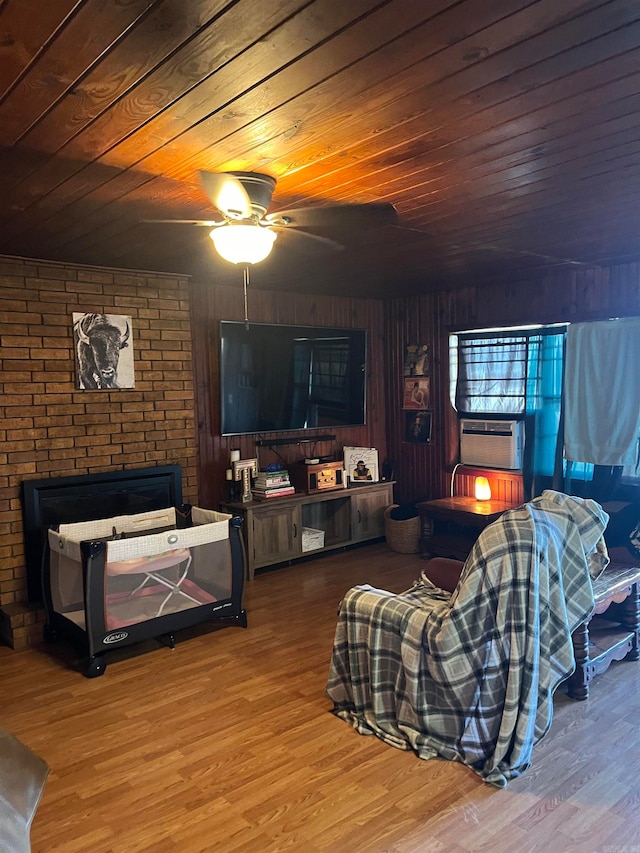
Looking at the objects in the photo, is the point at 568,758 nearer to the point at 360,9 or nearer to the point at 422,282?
the point at 360,9

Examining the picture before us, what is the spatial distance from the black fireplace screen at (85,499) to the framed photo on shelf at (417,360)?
8.27ft

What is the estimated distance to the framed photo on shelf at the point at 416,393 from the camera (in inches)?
234

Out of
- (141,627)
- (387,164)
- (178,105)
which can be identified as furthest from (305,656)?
(178,105)

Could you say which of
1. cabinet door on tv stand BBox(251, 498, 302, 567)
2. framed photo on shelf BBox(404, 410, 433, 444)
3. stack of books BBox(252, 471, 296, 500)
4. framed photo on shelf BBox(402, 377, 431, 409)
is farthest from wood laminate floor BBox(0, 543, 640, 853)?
framed photo on shelf BBox(402, 377, 431, 409)


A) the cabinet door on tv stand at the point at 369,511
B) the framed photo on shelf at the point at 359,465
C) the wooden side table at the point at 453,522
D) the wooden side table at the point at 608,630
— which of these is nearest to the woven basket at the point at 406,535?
the wooden side table at the point at 453,522

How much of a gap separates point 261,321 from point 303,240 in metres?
1.88

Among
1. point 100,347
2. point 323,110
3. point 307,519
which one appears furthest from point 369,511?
point 323,110

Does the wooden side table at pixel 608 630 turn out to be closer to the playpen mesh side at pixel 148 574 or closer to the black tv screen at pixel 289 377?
the playpen mesh side at pixel 148 574

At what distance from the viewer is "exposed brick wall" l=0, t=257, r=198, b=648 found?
389cm

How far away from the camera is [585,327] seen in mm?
4742

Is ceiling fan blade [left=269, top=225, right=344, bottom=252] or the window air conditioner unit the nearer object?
ceiling fan blade [left=269, top=225, right=344, bottom=252]

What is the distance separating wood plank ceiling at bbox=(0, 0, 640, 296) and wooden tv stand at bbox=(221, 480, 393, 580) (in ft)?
7.61

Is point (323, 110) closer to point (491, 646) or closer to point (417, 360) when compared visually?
point (491, 646)

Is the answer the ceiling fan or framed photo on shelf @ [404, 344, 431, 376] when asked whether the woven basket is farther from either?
the ceiling fan
